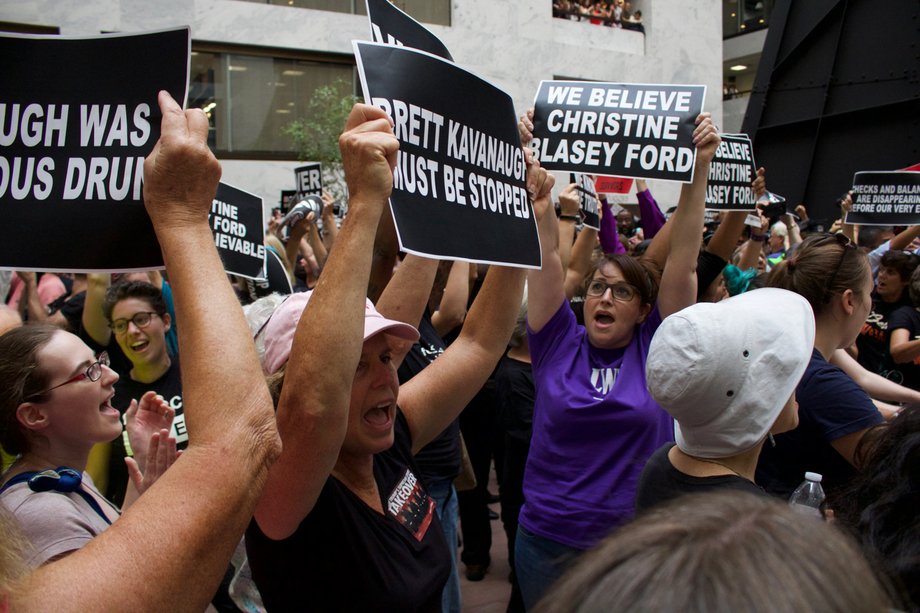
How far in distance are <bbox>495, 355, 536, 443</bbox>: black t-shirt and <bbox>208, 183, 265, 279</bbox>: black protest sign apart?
5.95 feet

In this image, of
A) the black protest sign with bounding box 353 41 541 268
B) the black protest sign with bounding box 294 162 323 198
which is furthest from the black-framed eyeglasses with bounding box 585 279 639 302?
the black protest sign with bounding box 294 162 323 198

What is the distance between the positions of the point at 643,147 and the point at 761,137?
507 inches

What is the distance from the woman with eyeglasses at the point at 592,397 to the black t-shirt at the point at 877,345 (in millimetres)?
3041

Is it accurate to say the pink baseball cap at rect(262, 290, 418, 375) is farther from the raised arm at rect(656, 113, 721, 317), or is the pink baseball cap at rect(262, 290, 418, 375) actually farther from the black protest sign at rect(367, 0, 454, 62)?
the raised arm at rect(656, 113, 721, 317)

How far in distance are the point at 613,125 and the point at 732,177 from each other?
143 centimetres

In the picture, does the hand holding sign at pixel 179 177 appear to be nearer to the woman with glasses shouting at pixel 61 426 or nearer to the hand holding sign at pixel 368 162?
the hand holding sign at pixel 368 162

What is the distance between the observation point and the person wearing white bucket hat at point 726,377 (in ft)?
5.46

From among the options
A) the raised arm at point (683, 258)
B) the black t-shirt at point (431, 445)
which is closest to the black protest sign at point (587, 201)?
the raised arm at point (683, 258)

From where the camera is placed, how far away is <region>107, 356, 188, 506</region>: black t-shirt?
319cm

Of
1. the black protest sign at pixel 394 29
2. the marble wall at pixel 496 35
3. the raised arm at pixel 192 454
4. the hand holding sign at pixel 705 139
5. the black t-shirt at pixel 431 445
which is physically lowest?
the black t-shirt at pixel 431 445

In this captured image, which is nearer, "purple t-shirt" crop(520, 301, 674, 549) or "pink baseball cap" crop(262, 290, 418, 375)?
"pink baseball cap" crop(262, 290, 418, 375)

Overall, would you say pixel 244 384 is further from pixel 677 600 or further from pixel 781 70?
pixel 781 70

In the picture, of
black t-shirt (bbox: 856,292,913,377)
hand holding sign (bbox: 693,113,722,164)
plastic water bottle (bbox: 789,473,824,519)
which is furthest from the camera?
black t-shirt (bbox: 856,292,913,377)

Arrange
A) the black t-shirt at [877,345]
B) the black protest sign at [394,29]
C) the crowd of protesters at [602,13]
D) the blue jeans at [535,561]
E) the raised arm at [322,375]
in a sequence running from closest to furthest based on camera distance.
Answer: the raised arm at [322,375]
the black protest sign at [394,29]
the blue jeans at [535,561]
the black t-shirt at [877,345]
the crowd of protesters at [602,13]
